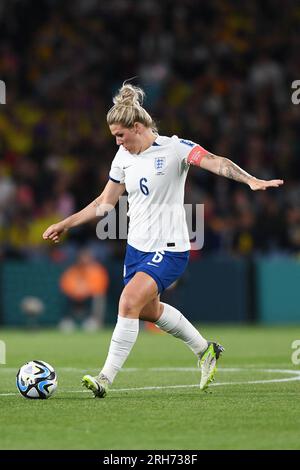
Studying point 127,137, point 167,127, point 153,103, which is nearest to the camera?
point 127,137

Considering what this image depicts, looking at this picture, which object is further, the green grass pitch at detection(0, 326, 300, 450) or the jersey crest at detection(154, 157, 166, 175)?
the jersey crest at detection(154, 157, 166, 175)

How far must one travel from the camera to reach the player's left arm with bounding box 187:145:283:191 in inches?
313

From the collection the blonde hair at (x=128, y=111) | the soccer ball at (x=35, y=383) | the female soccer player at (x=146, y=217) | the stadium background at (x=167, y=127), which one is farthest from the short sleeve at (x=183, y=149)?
the stadium background at (x=167, y=127)

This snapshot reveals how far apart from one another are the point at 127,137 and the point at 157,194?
20.3 inches

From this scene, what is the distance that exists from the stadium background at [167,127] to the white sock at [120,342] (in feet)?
37.2

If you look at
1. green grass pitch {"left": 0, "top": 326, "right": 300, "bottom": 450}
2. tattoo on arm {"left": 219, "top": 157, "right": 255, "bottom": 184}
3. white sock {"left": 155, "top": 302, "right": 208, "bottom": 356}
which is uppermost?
tattoo on arm {"left": 219, "top": 157, "right": 255, "bottom": 184}

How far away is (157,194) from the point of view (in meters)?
8.65

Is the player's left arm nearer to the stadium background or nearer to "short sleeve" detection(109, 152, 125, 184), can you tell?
"short sleeve" detection(109, 152, 125, 184)

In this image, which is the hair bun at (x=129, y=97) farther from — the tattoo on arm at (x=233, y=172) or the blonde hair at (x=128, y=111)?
the tattoo on arm at (x=233, y=172)

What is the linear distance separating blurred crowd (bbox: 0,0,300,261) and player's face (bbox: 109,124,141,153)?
11.4m

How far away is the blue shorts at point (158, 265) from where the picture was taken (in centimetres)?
850

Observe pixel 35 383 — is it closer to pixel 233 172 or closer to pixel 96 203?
pixel 96 203

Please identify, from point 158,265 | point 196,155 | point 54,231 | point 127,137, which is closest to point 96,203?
point 54,231

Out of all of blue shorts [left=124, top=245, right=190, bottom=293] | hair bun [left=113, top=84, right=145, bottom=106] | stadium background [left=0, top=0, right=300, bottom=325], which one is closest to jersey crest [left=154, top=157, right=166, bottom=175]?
hair bun [left=113, top=84, right=145, bottom=106]
